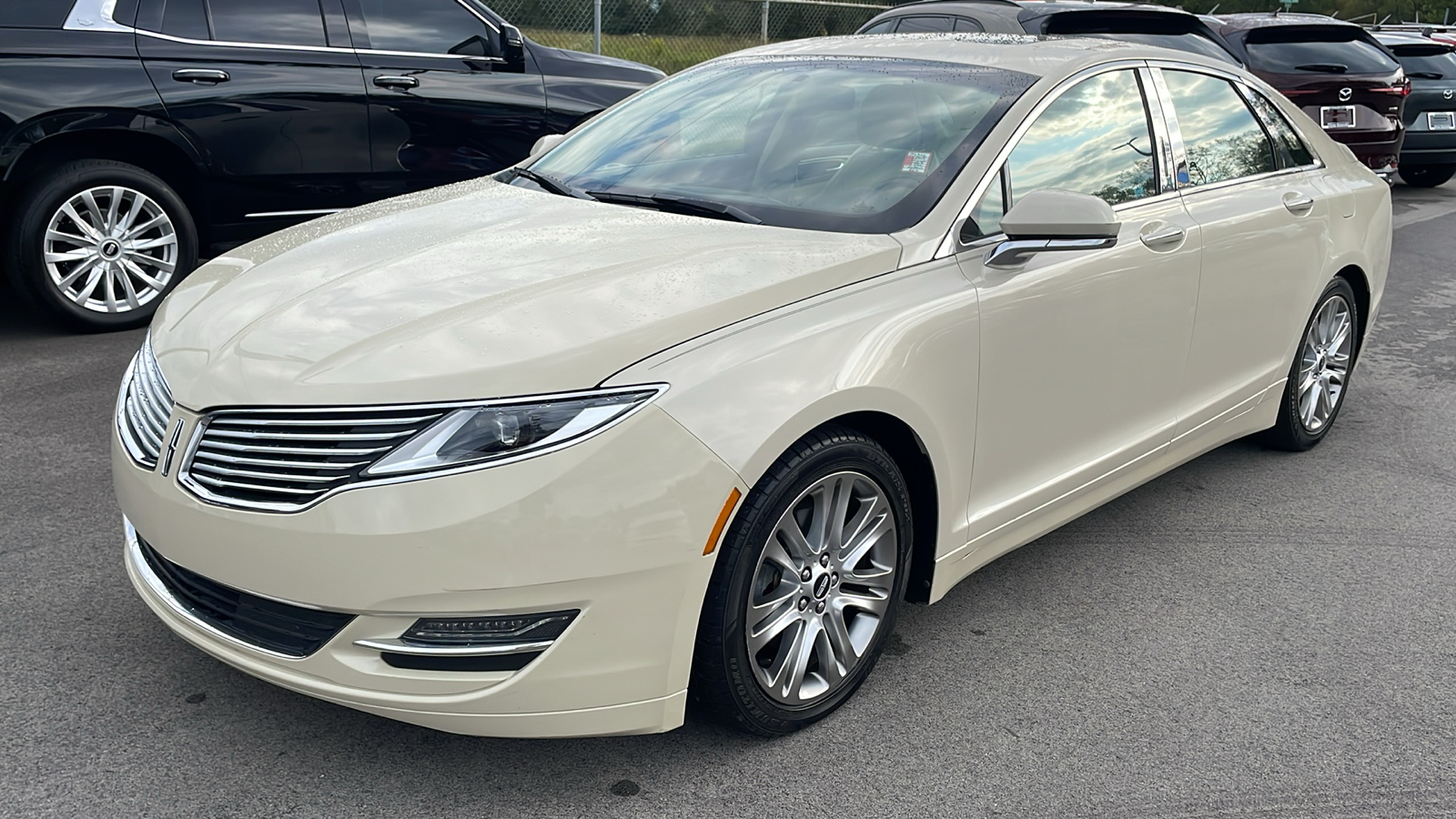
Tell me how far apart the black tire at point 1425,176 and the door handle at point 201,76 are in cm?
1288

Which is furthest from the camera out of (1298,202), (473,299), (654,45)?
(654,45)

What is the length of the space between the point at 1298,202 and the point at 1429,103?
10.2 meters

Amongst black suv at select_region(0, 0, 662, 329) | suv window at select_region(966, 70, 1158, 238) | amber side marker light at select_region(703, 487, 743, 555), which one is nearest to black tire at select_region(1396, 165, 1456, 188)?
black suv at select_region(0, 0, 662, 329)

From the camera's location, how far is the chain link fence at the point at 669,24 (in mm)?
13977

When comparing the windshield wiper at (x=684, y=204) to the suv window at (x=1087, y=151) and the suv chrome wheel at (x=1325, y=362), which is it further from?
the suv chrome wheel at (x=1325, y=362)

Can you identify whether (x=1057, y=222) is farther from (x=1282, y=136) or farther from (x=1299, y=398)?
(x=1299, y=398)

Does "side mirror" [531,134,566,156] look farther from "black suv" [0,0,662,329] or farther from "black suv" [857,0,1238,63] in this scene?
"black suv" [857,0,1238,63]

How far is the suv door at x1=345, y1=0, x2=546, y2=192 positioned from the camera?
668cm

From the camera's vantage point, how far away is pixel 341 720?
9.36 feet

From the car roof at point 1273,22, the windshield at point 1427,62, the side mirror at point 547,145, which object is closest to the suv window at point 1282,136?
the side mirror at point 547,145

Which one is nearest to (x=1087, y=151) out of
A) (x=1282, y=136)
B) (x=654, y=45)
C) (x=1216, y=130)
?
(x=1216, y=130)

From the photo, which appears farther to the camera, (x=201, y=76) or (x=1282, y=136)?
(x=201, y=76)

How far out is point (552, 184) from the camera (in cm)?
384

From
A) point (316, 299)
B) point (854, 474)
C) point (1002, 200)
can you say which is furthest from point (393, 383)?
point (1002, 200)
